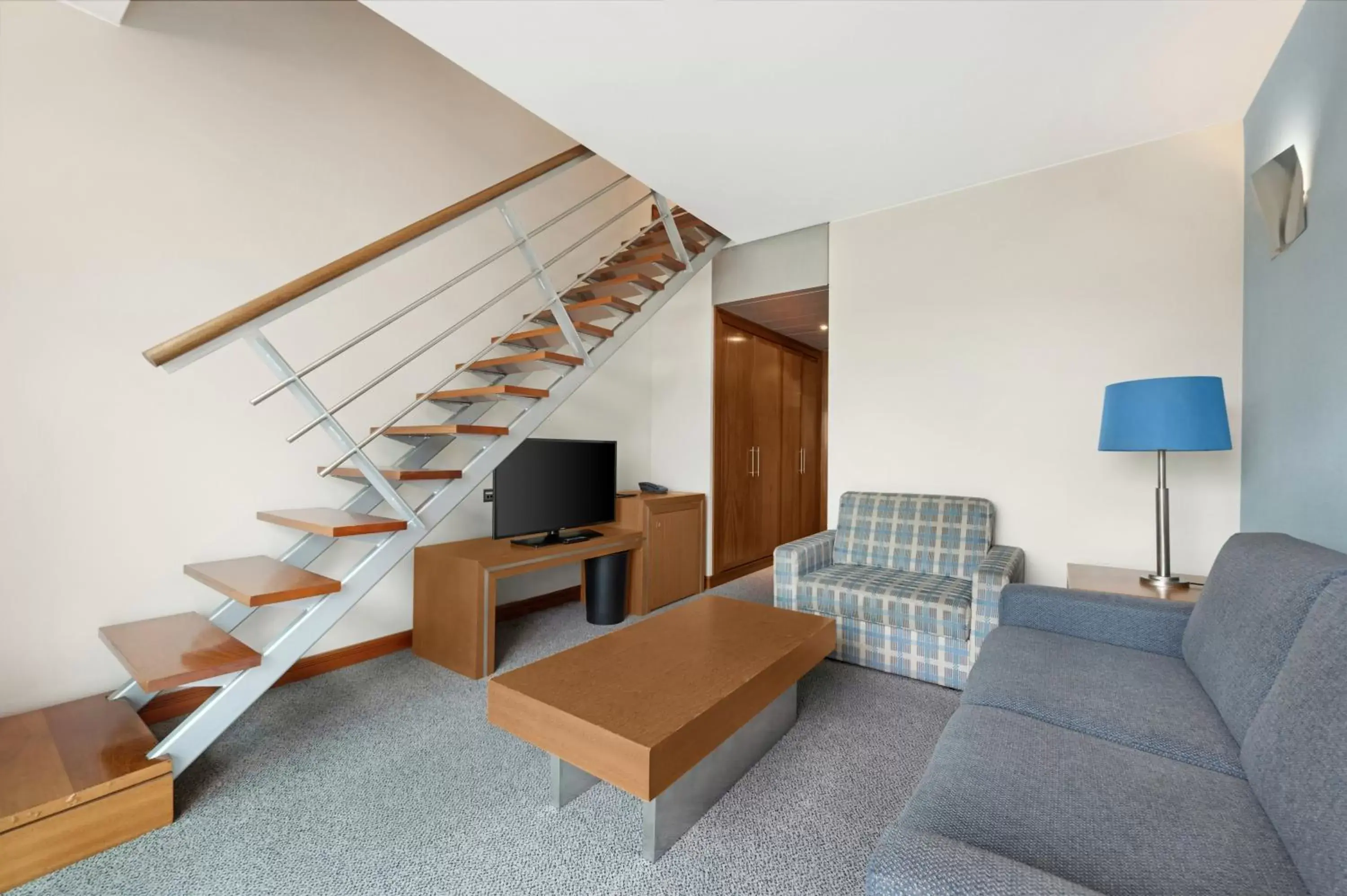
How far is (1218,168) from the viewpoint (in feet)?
8.31

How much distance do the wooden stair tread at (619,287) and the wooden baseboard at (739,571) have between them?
2172 mm

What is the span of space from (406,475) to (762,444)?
324cm

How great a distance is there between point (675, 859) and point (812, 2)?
257 cm

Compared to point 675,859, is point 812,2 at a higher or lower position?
higher

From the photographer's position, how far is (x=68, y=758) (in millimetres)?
1618

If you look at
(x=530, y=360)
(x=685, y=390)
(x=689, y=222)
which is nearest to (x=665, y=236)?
(x=689, y=222)

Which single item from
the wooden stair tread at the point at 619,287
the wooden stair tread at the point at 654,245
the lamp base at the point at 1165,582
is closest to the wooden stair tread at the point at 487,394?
the wooden stair tread at the point at 619,287

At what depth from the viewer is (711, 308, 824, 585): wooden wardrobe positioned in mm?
4355

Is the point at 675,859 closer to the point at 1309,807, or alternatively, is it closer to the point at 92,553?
the point at 1309,807

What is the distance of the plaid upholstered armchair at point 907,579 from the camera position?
8.11 feet

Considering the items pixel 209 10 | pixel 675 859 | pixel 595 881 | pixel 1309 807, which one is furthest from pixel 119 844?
pixel 209 10

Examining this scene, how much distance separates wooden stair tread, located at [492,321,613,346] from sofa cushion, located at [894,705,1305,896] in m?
2.44

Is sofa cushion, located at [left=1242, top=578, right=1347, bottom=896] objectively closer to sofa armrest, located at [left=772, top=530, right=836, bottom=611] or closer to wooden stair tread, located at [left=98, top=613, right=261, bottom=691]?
sofa armrest, located at [left=772, top=530, right=836, bottom=611]

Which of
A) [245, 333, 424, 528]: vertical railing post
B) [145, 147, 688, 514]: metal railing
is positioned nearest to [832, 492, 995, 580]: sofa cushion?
[145, 147, 688, 514]: metal railing
